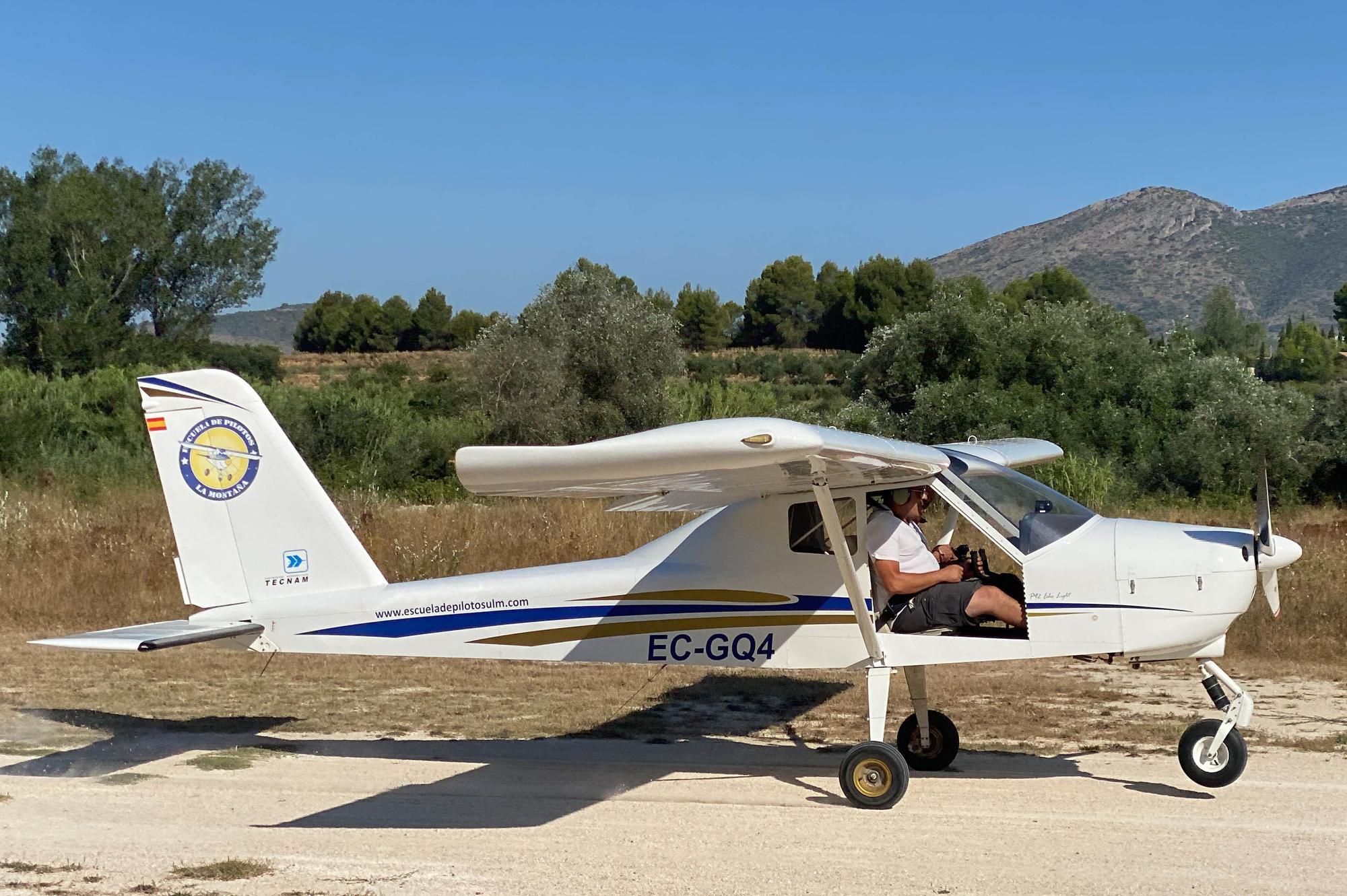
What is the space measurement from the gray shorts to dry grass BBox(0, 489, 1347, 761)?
6.35 ft

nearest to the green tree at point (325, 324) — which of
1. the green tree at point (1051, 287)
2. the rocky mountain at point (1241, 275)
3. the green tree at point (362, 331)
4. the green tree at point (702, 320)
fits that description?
the green tree at point (362, 331)

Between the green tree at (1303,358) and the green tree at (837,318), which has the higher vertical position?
the green tree at (837,318)

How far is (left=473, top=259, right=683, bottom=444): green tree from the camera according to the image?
40125 mm

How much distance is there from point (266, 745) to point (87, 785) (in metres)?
1.40

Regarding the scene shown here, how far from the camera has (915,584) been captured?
24.5 feet

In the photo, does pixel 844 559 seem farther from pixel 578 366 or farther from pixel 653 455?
pixel 578 366

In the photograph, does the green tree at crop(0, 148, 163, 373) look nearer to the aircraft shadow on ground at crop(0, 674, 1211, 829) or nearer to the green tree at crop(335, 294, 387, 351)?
the green tree at crop(335, 294, 387, 351)

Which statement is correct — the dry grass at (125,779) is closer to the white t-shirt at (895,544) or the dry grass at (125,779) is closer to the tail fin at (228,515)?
the tail fin at (228,515)

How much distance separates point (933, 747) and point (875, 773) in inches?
45.9

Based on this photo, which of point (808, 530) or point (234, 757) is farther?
point (234, 757)

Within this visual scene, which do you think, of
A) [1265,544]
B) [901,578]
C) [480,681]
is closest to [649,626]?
[901,578]

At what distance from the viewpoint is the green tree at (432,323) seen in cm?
A: 9844

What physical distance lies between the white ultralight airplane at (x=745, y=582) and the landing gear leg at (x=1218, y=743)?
0.01 meters

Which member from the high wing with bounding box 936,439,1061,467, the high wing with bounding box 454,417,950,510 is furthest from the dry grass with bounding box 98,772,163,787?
the high wing with bounding box 936,439,1061,467
